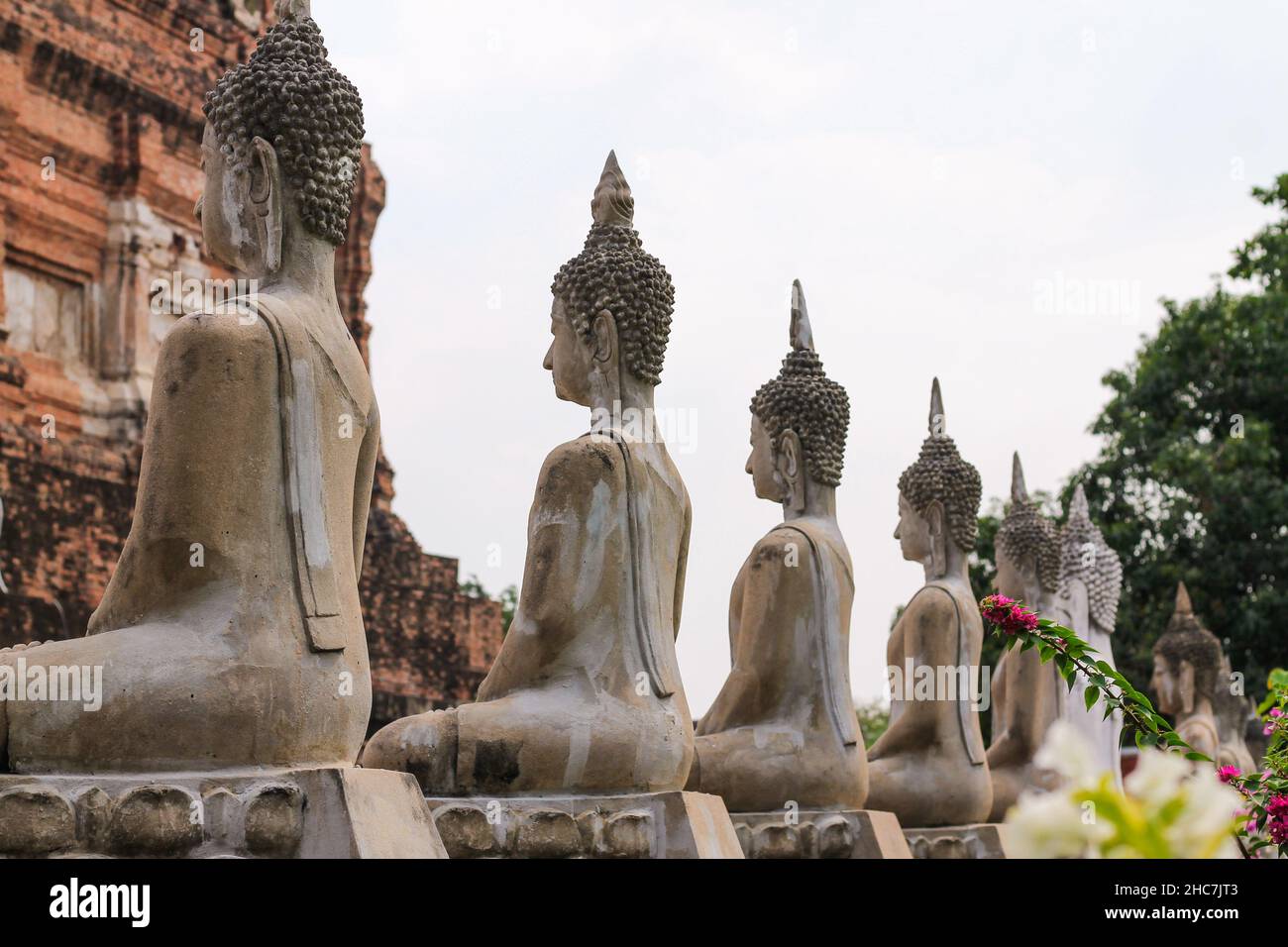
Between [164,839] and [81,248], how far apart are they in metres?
16.2

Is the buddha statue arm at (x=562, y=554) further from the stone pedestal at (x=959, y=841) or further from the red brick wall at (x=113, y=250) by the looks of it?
the red brick wall at (x=113, y=250)

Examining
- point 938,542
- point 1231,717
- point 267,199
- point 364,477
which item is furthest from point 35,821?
point 1231,717

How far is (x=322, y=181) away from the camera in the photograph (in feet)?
17.7

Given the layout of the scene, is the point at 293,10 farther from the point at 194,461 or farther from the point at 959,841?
the point at 959,841

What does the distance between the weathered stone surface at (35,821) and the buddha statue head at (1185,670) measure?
601 inches

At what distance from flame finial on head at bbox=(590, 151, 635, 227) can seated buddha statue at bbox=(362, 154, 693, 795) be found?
0.29 metres

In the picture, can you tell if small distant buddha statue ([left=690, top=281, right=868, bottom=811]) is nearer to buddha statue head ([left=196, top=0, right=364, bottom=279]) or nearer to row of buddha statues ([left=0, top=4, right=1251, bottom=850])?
row of buddha statues ([left=0, top=4, right=1251, bottom=850])

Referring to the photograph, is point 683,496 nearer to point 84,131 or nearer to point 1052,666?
point 1052,666

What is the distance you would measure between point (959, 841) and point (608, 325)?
3.80 meters

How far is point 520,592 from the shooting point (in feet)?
21.3

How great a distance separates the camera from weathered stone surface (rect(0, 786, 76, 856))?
430 centimetres
